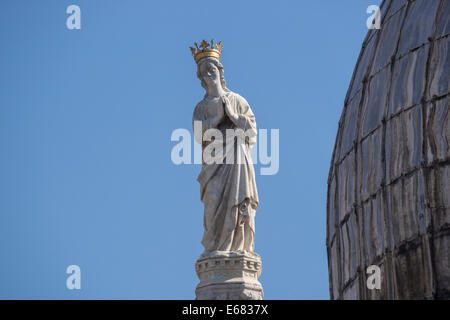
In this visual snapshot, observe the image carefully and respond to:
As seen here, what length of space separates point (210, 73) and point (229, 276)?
4675 millimetres

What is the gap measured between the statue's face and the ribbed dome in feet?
10.4

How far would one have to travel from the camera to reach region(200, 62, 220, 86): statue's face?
27484 millimetres

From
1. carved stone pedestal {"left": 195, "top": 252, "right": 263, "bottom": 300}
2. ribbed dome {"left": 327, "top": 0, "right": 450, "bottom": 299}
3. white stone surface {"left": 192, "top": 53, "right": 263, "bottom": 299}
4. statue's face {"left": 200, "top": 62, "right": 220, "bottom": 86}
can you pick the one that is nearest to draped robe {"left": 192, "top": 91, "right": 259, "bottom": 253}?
white stone surface {"left": 192, "top": 53, "right": 263, "bottom": 299}

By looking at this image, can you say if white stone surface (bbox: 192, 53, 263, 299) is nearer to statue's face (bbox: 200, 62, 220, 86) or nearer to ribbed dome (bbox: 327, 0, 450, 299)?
statue's face (bbox: 200, 62, 220, 86)

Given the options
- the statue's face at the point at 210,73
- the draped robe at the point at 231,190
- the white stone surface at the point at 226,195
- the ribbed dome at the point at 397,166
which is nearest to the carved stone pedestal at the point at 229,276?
the white stone surface at the point at 226,195

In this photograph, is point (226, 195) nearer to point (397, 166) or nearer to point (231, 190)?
point (231, 190)

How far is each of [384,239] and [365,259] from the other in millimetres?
839

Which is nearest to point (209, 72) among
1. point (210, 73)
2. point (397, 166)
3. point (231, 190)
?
point (210, 73)

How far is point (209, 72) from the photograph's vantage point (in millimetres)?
27516

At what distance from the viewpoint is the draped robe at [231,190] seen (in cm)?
2561

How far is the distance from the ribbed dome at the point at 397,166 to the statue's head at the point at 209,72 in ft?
10.2

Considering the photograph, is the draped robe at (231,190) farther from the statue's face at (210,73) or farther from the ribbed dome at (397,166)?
the ribbed dome at (397,166)
